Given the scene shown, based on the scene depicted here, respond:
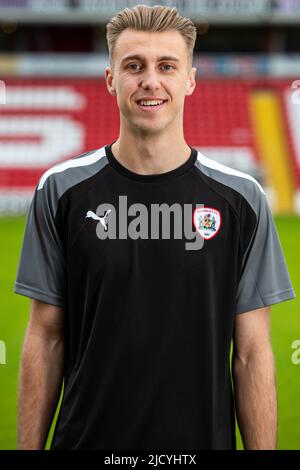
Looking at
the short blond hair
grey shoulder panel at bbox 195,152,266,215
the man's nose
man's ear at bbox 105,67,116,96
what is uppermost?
the short blond hair

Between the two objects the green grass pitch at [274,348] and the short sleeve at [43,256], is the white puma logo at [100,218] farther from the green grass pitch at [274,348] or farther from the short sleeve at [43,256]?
the green grass pitch at [274,348]

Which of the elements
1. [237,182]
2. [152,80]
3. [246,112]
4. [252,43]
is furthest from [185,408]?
[252,43]

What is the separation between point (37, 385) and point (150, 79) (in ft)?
2.92

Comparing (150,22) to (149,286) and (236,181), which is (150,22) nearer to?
(236,181)

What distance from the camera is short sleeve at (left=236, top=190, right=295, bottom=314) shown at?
78.2 inches

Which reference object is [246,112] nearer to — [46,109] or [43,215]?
[46,109]

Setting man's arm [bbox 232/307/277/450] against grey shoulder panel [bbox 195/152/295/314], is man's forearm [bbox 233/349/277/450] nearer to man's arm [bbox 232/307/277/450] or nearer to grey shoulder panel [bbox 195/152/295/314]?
man's arm [bbox 232/307/277/450]

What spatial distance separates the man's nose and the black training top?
0.78 ft

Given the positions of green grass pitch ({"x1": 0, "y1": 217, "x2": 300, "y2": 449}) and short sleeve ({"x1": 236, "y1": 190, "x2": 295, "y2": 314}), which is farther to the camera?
green grass pitch ({"x1": 0, "y1": 217, "x2": 300, "y2": 449})

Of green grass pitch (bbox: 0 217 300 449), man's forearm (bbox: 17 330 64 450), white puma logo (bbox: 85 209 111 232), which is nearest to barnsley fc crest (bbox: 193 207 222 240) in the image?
white puma logo (bbox: 85 209 111 232)

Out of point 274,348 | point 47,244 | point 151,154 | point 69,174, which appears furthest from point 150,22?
point 274,348

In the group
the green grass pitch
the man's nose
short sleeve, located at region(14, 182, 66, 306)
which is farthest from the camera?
the green grass pitch

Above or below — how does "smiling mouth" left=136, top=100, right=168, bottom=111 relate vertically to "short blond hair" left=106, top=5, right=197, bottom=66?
below

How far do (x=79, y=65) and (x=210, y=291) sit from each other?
1869cm
